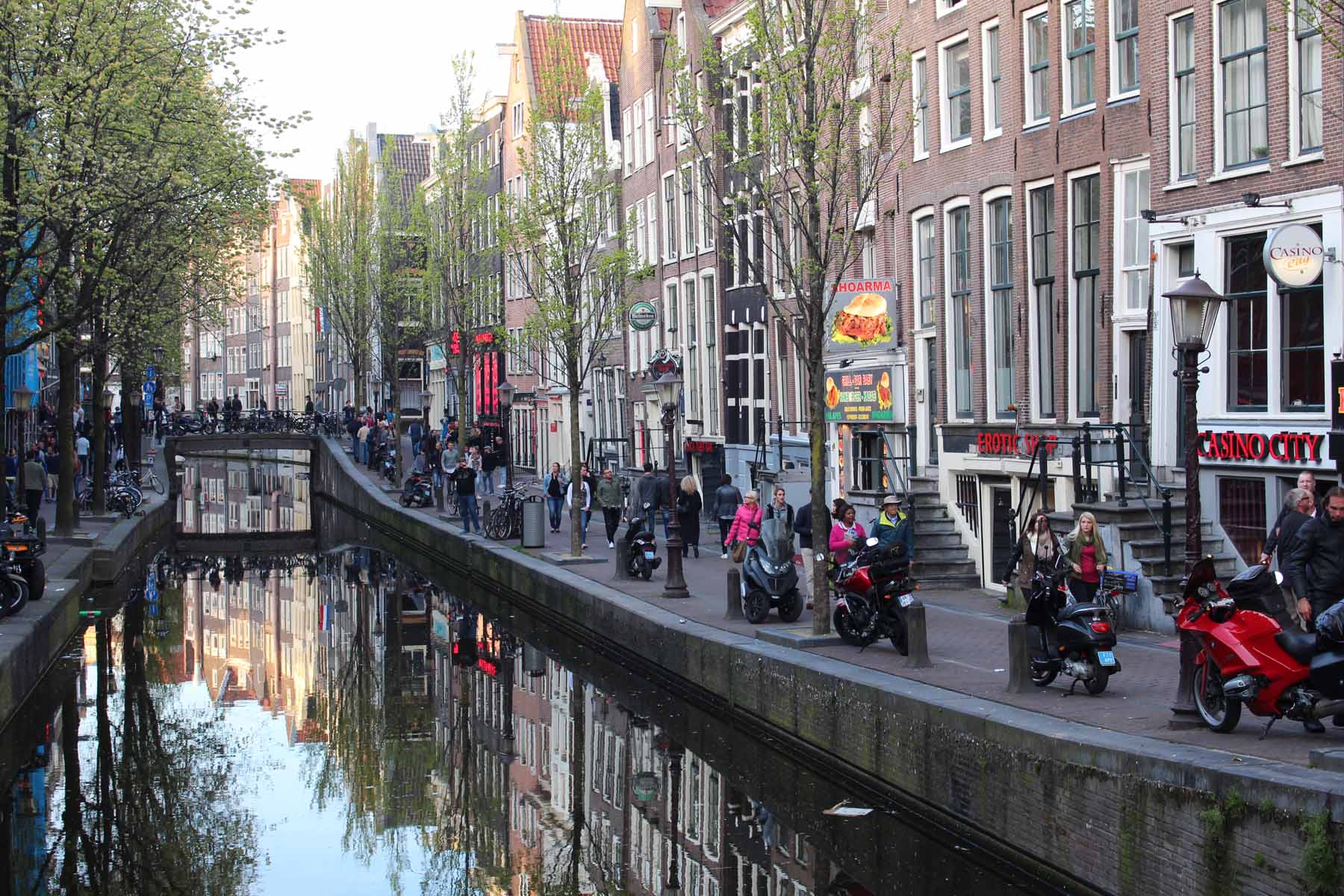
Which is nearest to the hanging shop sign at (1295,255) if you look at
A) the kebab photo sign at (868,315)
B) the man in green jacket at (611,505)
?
the kebab photo sign at (868,315)

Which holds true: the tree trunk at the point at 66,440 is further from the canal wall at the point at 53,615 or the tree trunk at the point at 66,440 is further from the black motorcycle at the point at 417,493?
the black motorcycle at the point at 417,493

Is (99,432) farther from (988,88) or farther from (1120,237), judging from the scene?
(1120,237)

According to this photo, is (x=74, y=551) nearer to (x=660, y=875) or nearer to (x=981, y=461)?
(x=981, y=461)

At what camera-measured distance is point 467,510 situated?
3919cm

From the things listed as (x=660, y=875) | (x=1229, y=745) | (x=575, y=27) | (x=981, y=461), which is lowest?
(x=660, y=875)

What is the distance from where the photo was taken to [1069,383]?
23.4m

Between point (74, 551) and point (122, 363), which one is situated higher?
point (122, 363)

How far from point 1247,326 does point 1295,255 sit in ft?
4.78

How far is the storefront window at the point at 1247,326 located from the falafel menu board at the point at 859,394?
9.21 meters

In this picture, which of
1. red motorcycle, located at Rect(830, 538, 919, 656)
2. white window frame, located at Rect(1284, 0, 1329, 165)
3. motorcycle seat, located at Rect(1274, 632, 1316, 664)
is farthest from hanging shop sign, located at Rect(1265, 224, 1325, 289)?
motorcycle seat, located at Rect(1274, 632, 1316, 664)

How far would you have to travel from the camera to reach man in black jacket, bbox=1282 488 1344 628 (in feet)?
42.3

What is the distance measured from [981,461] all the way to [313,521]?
35.6 meters

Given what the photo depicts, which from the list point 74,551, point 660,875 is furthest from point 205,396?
point 660,875

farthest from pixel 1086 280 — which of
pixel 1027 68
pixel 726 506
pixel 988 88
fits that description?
pixel 726 506
